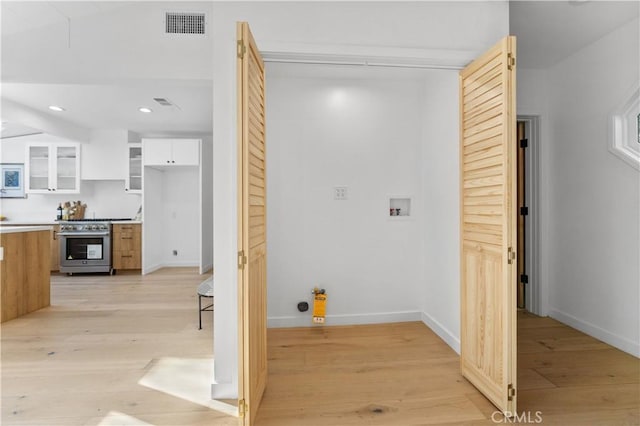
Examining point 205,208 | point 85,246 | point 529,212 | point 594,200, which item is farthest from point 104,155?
point 594,200

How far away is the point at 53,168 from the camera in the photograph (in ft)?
19.8

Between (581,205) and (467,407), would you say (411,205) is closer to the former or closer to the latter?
(581,205)

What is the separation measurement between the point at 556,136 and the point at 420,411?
9.80ft

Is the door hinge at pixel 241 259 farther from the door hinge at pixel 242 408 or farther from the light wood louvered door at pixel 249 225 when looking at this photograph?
the door hinge at pixel 242 408

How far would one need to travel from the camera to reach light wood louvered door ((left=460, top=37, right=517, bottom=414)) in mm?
1847

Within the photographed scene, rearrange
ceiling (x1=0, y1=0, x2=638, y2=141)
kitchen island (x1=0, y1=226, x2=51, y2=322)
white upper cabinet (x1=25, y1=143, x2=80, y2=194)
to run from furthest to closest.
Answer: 1. white upper cabinet (x1=25, y1=143, x2=80, y2=194)
2. kitchen island (x1=0, y1=226, x2=51, y2=322)
3. ceiling (x1=0, y1=0, x2=638, y2=141)

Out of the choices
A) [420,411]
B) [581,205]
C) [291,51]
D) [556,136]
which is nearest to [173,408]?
[420,411]

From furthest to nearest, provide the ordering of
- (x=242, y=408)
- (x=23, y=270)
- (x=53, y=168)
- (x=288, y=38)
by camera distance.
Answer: (x=53, y=168) < (x=23, y=270) < (x=288, y=38) < (x=242, y=408)

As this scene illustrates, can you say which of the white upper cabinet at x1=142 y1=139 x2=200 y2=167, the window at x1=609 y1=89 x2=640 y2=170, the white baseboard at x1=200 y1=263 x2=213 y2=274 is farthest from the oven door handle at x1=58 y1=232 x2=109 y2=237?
the window at x1=609 y1=89 x2=640 y2=170

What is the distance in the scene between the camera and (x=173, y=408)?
1.98m

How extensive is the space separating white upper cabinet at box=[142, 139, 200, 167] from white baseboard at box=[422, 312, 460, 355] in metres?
4.41

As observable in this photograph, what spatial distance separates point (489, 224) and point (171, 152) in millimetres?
5292

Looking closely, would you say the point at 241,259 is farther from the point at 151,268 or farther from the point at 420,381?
the point at 151,268

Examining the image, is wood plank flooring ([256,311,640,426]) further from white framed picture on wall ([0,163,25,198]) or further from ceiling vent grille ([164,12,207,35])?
white framed picture on wall ([0,163,25,198])
